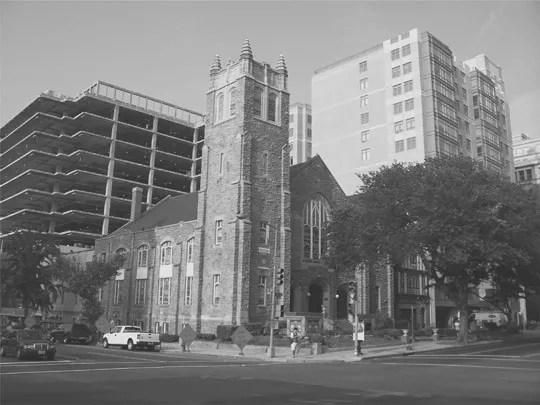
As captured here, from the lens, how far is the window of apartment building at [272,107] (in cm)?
4654

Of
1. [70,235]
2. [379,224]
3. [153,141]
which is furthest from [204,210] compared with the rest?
[153,141]

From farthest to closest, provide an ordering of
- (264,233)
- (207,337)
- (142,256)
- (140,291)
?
(142,256)
(140,291)
(264,233)
(207,337)

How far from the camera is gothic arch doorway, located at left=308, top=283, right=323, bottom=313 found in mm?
46688

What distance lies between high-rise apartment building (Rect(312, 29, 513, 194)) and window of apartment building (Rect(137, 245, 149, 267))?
34288 mm

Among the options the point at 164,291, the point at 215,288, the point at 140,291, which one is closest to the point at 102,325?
the point at 215,288

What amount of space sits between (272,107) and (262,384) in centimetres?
3340

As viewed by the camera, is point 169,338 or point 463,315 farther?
point 169,338

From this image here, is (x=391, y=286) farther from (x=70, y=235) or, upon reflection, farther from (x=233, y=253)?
(x=70, y=235)

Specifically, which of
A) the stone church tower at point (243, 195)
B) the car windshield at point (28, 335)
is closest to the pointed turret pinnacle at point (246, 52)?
the stone church tower at point (243, 195)

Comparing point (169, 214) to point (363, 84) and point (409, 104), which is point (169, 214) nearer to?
point (409, 104)

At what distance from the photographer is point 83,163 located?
93.1 m

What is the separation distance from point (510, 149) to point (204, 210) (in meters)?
64.8

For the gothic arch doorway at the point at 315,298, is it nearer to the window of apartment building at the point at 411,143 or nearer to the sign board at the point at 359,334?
the sign board at the point at 359,334

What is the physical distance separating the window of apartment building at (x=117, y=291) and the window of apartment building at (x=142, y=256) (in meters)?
3.73
